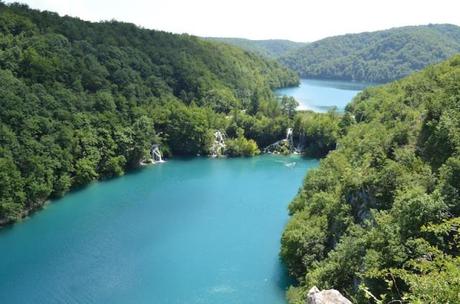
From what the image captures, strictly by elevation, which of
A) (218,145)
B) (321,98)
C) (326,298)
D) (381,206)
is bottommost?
(321,98)

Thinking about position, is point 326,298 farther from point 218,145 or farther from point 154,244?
point 218,145

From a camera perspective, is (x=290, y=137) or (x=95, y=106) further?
(x=290, y=137)

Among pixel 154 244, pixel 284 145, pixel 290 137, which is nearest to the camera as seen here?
pixel 154 244

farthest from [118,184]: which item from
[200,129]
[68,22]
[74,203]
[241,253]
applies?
[68,22]

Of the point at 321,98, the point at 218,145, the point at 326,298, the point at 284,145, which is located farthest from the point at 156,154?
the point at 321,98

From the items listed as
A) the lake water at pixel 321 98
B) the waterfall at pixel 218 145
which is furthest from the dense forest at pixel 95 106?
the lake water at pixel 321 98
